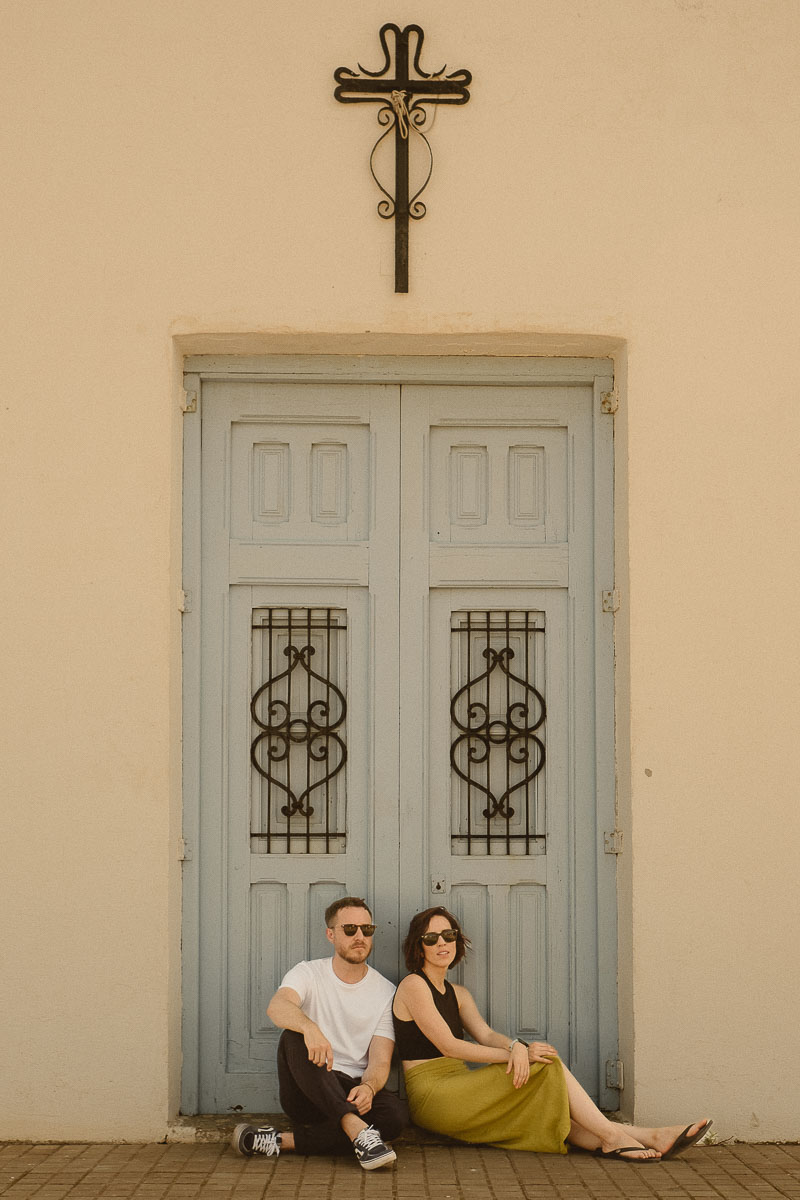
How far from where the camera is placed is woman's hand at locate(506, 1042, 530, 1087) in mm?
4121

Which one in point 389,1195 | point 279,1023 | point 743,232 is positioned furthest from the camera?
point 743,232

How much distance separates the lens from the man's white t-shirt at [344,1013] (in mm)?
4359

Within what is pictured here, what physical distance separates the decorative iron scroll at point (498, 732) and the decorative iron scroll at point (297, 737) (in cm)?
44

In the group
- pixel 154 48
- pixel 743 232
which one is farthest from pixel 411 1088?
pixel 154 48

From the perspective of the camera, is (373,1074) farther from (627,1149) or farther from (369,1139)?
(627,1149)

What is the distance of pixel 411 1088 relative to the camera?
4.34m

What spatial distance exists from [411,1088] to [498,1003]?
0.49m

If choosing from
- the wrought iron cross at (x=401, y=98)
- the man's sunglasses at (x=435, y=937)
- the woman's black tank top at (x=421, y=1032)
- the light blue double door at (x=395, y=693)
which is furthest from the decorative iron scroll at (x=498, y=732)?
the wrought iron cross at (x=401, y=98)

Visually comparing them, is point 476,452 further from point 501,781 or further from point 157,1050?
point 157,1050

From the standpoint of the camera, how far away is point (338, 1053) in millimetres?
4359

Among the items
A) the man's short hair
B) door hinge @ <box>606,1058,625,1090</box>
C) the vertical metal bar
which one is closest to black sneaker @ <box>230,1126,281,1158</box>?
the man's short hair

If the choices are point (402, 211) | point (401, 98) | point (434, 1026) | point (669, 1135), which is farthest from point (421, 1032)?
point (401, 98)

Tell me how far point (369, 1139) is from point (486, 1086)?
443 mm

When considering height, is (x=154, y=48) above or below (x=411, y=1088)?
above
